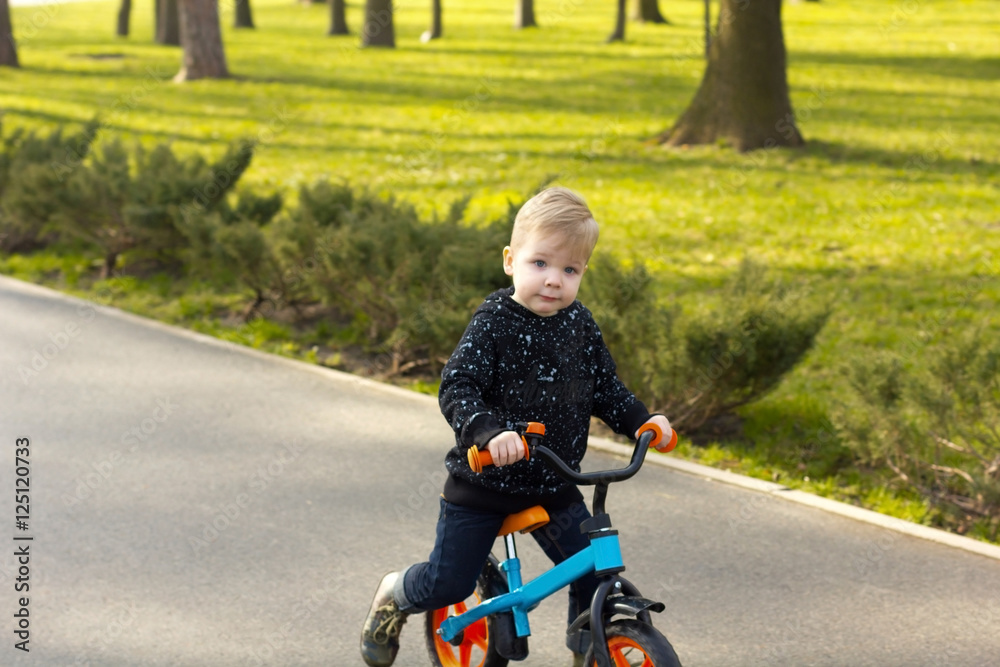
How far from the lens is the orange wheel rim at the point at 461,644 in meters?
3.93

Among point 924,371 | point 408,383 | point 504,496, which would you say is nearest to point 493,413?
point 504,496

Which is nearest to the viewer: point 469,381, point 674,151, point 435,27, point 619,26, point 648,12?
point 469,381

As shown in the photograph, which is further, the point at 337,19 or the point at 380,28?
the point at 337,19

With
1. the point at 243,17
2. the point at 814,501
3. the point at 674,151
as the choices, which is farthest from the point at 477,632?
the point at 243,17

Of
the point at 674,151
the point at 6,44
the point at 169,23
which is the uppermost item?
the point at 169,23

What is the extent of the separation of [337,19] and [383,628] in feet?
106

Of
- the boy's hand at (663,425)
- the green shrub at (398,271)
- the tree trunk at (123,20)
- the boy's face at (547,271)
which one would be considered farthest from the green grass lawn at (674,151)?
the boy's face at (547,271)

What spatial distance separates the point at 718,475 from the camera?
6176mm

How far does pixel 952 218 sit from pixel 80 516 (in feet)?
32.0

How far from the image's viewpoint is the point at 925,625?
4.50 meters

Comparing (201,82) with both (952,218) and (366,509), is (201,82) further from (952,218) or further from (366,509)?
(366,509)

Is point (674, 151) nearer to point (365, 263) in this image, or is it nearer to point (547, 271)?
point (365, 263)

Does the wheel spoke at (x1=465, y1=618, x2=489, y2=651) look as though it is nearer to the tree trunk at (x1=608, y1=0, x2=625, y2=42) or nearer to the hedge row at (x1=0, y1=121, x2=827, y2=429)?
the hedge row at (x1=0, y1=121, x2=827, y2=429)

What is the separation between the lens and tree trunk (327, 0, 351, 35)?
33.7 meters
